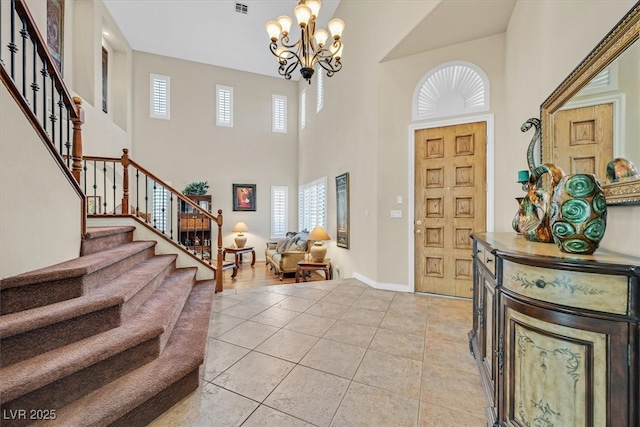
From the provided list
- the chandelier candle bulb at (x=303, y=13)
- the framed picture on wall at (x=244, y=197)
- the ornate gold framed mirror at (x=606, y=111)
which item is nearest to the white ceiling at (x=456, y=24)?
the chandelier candle bulb at (x=303, y=13)

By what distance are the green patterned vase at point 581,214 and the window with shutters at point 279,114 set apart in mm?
7687

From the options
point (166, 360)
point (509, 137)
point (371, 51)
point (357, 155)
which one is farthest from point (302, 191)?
point (166, 360)

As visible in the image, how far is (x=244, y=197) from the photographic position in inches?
303

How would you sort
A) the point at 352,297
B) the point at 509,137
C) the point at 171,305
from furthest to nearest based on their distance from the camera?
1. the point at 352,297
2. the point at 509,137
3. the point at 171,305

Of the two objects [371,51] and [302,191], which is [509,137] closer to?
[371,51]

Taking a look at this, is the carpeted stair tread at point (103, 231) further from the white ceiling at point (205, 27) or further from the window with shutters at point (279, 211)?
the white ceiling at point (205, 27)

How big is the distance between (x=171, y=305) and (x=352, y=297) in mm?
2130

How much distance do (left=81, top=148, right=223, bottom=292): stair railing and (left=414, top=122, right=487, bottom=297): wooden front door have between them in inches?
114

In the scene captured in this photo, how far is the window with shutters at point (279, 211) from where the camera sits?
800 centimetres

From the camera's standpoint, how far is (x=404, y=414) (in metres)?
1.53

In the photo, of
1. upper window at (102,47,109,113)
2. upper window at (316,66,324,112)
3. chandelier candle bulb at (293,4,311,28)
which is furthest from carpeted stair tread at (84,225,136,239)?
upper window at (316,66,324,112)

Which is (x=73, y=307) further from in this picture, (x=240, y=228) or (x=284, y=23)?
(x=240, y=228)

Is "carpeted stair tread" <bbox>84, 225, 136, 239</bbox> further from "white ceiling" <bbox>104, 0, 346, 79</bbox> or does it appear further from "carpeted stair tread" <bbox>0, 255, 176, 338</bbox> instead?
"white ceiling" <bbox>104, 0, 346, 79</bbox>

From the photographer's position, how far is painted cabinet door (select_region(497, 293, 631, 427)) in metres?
0.94
